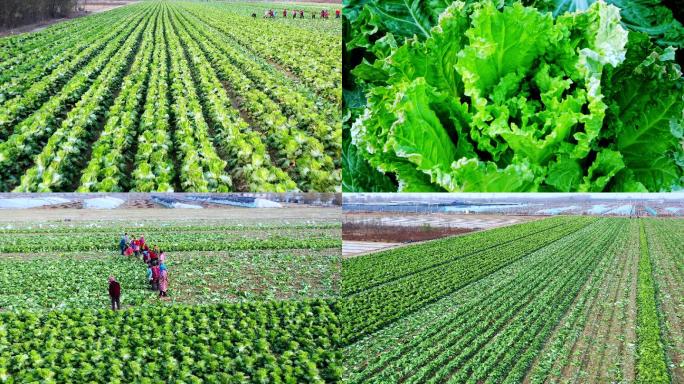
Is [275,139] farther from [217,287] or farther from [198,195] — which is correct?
[217,287]

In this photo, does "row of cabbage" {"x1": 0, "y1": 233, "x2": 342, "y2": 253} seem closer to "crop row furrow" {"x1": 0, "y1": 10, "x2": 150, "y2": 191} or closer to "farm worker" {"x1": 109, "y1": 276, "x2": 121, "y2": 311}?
"farm worker" {"x1": 109, "y1": 276, "x2": 121, "y2": 311}

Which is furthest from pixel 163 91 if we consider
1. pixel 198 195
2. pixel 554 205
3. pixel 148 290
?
pixel 554 205

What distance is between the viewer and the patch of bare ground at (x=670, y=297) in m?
2.42

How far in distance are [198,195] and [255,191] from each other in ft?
1.04

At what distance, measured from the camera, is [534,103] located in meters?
2.44

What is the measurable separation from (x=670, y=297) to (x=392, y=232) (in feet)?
4.81

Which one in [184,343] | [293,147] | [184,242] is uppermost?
[293,147]

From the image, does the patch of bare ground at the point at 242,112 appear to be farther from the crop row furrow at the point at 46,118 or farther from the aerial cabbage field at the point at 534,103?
the crop row furrow at the point at 46,118

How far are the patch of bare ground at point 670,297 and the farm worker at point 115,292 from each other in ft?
9.80

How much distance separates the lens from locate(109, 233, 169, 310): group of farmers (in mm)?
3051

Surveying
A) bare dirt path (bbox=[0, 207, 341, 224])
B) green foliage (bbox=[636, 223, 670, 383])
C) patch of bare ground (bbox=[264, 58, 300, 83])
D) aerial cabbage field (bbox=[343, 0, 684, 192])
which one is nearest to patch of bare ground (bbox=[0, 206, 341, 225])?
bare dirt path (bbox=[0, 207, 341, 224])

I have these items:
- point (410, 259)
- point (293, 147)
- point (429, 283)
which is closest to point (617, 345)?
point (429, 283)

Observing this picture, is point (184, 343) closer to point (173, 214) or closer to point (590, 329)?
point (173, 214)

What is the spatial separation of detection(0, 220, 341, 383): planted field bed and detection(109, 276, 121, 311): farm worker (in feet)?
0.18
